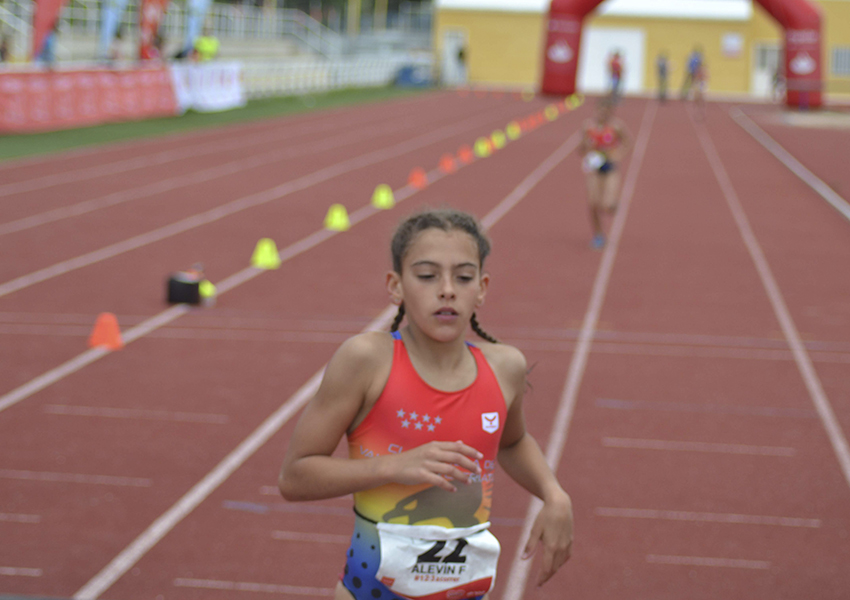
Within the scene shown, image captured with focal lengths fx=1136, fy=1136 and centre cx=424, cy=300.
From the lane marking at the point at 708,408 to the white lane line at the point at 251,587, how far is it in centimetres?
304

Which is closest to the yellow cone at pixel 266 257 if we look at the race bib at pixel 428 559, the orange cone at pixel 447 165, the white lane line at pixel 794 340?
the white lane line at pixel 794 340

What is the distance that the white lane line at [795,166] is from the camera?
54.0 feet

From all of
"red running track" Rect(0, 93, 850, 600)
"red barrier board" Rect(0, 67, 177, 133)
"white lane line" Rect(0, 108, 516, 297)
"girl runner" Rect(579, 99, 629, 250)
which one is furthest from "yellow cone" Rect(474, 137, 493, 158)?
"girl runner" Rect(579, 99, 629, 250)

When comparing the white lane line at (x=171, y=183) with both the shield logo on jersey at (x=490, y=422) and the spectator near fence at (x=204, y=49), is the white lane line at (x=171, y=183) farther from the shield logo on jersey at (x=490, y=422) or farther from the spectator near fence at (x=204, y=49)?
the shield logo on jersey at (x=490, y=422)

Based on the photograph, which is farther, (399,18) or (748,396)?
(399,18)

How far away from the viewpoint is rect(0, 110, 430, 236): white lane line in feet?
43.9

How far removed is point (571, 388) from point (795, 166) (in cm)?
1572

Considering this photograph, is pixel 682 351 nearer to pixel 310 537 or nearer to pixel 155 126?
pixel 310 537

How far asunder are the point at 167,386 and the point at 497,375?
5217 mm

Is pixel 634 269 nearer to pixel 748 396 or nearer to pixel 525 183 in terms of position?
pixel 748 396

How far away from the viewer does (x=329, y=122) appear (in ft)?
95.0

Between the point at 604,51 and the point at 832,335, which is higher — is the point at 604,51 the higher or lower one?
the higher one

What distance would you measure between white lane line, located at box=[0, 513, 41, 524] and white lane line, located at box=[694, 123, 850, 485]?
404cm

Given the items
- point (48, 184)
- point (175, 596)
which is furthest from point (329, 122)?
point (175, 596)
